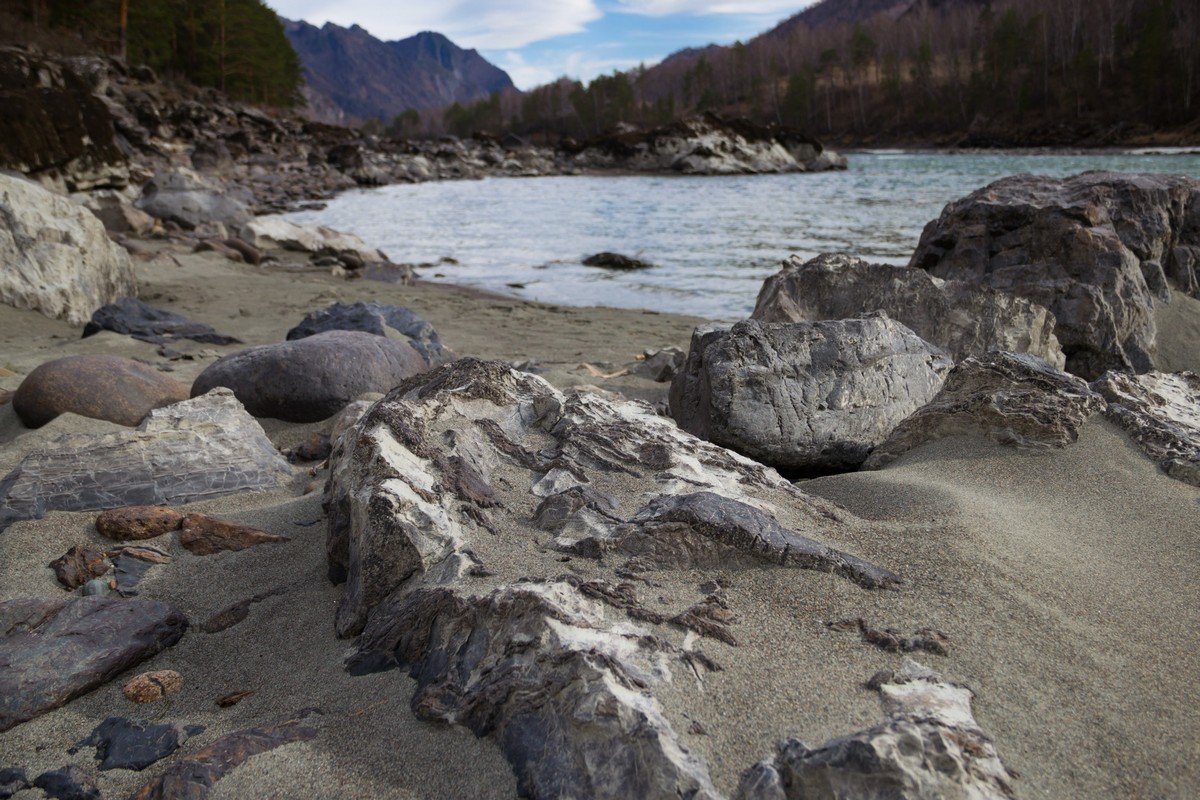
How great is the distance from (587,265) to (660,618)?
946 cm

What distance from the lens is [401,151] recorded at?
145ft

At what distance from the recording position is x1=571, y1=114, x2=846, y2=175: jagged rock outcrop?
4197 cm

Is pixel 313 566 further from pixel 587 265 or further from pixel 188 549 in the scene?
pixel 587 265

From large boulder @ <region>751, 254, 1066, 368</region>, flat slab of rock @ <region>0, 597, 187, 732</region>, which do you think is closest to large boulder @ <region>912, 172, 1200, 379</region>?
large boulder @ <region>751, 254, 1066, 368</region>

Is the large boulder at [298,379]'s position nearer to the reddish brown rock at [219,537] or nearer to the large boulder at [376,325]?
the large boulder at [376,325]

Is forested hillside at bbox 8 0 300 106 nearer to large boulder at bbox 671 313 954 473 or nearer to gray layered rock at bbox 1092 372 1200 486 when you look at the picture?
large boulder at bbox 671 313 954 473

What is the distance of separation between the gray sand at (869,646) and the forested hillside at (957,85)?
49.9 metres

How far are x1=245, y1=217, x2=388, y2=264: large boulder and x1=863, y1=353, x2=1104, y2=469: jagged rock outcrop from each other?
8.67 meters

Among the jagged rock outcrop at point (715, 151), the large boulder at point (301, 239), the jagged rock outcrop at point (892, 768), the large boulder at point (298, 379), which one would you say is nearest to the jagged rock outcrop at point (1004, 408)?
the jagged rock outcrop at point (892, 768)

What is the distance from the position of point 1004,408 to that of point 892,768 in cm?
171

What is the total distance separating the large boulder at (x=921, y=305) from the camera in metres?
3.62

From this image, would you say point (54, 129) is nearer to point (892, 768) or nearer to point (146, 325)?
point (146, 325)

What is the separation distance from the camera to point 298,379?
11.8 ft

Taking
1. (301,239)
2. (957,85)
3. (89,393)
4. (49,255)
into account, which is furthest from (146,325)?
(957,85)
